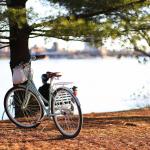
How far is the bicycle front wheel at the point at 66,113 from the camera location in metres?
6.15

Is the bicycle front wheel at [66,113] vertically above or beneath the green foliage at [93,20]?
beneath

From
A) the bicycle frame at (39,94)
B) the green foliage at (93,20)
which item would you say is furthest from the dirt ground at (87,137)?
the green foliage at (93,20)

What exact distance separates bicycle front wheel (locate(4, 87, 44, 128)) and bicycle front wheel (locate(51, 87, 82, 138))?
11.3 inches

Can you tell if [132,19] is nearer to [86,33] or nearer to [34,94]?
[86,33]

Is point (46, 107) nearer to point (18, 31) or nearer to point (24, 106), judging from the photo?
point (24, 106)

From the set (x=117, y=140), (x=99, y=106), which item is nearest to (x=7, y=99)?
(x=117, y=140)

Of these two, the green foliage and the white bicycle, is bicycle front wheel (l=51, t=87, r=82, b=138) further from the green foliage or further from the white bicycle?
the green foliage

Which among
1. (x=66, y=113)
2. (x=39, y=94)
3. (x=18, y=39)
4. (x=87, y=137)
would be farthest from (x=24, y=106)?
(x=18, y=39)

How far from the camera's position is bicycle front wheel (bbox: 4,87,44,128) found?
6578 millimetres

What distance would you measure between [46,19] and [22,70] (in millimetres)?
1698

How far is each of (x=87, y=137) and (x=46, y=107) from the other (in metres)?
0.59

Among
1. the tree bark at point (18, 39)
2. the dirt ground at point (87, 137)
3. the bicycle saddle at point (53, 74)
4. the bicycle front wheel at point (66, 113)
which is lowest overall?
the dirt ground at point (87, 137)

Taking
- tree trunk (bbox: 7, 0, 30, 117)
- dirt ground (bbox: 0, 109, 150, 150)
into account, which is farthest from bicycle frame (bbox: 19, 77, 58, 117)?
tree trunk (bbox: 7, 0, 30, 117)

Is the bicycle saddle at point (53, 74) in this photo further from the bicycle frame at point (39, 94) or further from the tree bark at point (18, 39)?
the tree bark at point (18, 39)
